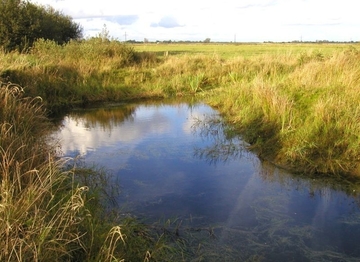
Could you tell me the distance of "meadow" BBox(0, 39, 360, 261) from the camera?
2.92 metres

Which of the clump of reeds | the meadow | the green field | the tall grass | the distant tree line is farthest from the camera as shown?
the green field

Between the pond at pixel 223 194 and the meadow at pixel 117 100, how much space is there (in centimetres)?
51

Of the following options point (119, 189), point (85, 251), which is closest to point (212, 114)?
point (119, 189)

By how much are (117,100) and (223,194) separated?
320 inches

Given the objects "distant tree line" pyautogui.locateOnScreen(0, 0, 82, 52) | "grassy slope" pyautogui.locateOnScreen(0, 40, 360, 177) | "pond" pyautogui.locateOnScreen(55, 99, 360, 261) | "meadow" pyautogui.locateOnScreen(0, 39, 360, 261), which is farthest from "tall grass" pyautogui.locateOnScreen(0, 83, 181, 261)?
"distant tree line" pyautogui.locateOnScreen(0, 0, 82, 52)

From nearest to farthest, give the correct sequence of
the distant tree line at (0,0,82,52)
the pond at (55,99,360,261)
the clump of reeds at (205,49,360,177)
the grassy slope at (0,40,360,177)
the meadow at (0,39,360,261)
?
the meadow at (0,39,360,261) → the pond at (55,99,360,261) → the clump of reeds at (205,49,360,177) → the grassy slope at (0,40,360,177) → the distant tree line at (0,0,82,52)

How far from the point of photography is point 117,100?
12680 mm

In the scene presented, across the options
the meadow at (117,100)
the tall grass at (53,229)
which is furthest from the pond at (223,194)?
the tall grass at (53,229)

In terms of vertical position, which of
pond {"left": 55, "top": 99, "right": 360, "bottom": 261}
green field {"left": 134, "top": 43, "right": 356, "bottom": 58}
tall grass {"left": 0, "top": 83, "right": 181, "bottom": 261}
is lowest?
pond {"left": 55, "top": 99, "right": 360, "bottom": 261}

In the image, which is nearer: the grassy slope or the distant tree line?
the grassy slope

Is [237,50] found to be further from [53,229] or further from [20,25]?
[53,229]

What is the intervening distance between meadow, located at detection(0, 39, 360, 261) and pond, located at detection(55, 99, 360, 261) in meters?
0.51

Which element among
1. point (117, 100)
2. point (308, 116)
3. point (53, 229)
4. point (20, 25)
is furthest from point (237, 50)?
point (53, 229)

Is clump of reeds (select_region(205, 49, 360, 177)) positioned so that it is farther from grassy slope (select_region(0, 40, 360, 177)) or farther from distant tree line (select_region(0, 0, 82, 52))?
distant tree line (select_region(0, 0, 82, 52))
